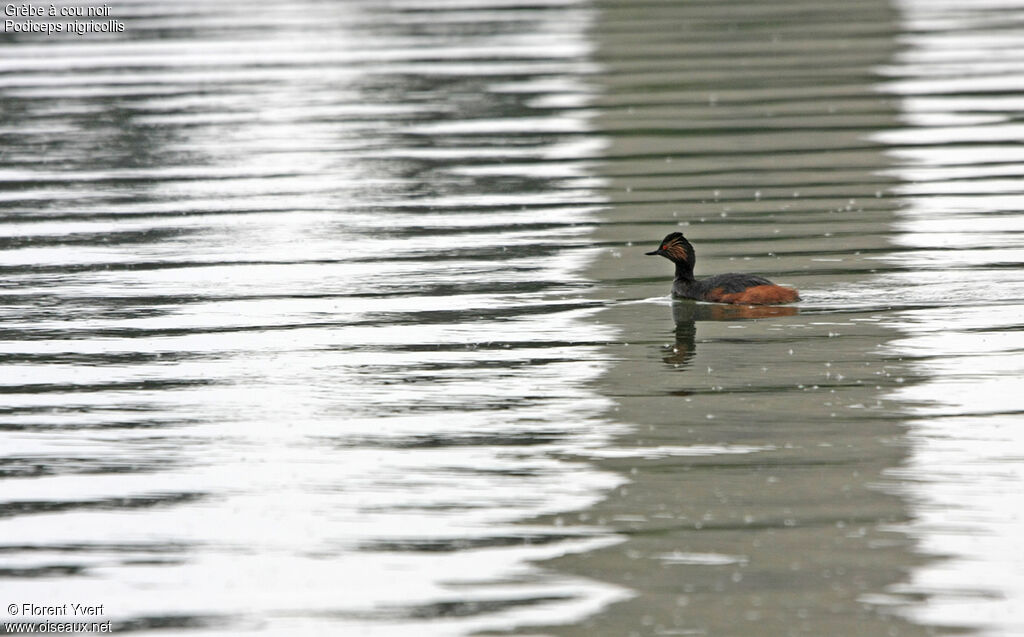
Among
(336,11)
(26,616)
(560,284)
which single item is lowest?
(26,616)

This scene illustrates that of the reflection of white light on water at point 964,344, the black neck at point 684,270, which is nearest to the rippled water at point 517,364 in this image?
the reflection of white light on water at point 964,344

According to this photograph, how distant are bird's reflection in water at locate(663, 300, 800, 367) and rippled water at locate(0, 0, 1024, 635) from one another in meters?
0.04

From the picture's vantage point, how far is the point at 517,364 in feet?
28.0

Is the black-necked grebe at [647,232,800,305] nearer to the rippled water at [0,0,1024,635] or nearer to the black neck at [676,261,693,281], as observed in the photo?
the black neck at [676,261,693,281]

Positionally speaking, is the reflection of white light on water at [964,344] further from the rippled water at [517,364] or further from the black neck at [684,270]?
the black neck at [684,270]

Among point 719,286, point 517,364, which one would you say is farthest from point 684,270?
point 517,364

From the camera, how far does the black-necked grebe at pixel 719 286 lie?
9.55 metres

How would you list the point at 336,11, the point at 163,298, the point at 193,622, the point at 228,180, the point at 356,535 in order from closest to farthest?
the point at 193,622 < the point at 356,535 < the point at 163,298 < the point at 228,180 < the point at 336,11

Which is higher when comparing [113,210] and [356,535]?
[113,210]

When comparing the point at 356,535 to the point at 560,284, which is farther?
the point at 560,284

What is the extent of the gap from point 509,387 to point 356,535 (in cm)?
198

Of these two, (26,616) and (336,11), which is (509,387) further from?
(336,11)

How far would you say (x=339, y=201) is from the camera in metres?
13.6

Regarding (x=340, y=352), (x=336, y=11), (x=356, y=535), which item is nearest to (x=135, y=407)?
(x=340, y=352)
